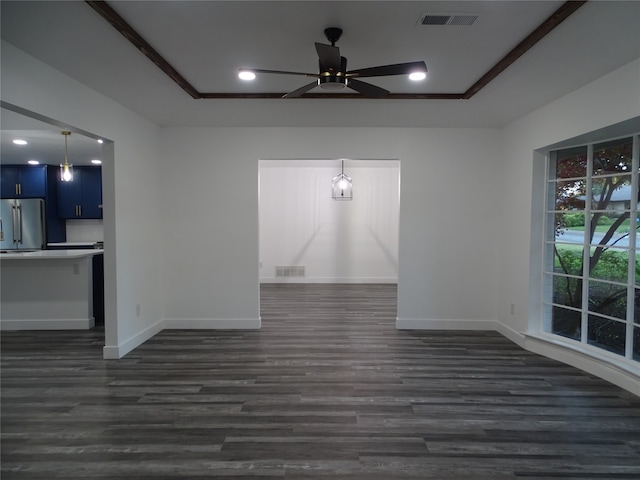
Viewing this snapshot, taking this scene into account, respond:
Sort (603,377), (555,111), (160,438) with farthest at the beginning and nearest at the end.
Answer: (555,111) → (603,377) → (160,438)

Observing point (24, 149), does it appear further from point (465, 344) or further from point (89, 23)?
point (465, 344)

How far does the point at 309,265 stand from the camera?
795 cm

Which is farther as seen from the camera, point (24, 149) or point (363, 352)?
point (24, 149)

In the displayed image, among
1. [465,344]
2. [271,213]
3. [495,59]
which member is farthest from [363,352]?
[271,213]

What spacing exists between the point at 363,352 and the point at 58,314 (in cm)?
411

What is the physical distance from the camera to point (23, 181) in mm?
6957

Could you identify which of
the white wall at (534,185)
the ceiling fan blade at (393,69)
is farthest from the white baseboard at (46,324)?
the white wall at (534,185)

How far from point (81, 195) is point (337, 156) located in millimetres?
5870

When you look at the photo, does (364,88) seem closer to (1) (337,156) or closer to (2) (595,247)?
(1) (337,156)

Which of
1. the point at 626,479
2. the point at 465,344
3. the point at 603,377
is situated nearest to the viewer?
the point at 626,479

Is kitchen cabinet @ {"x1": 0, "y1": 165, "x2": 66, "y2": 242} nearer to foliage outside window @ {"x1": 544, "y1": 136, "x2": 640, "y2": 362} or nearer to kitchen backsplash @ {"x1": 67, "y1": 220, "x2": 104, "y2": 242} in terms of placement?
kitchen backsplash @ {"x1": 67, "y1": 220, "x2": 104, "y2": 242}

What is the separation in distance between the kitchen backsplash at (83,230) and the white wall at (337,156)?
4.08 meters

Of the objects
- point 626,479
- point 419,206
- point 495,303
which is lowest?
point 626,479

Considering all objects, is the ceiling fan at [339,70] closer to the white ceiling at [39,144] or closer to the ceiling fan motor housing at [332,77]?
the ceiling fan motor housing at [332,77]
